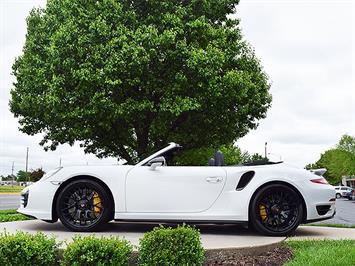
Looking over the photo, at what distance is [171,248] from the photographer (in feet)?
15.9

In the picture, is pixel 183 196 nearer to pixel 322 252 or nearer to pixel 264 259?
pixel 264 259

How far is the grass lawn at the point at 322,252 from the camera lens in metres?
5.23

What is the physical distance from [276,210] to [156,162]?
1.76 meters

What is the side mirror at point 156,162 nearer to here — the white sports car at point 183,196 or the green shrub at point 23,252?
the white sports car at point 183,196

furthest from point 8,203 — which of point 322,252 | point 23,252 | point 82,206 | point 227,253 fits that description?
point 322,252

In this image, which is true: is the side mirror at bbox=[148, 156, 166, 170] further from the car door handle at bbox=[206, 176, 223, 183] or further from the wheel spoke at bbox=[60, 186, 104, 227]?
the wheel spoke at bbox=[60, 186, 104, 227]

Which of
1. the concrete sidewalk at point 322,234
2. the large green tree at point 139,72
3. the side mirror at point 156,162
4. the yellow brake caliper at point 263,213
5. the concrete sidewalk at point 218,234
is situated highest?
the large green tree at point 139,72

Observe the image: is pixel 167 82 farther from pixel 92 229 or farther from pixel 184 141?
pixel 92 229

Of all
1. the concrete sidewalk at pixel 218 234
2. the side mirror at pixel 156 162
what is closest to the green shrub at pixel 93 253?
the concrete sidewalk at pixel 218 234

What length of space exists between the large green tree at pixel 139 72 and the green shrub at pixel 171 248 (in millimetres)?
12965

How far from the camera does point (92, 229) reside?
6.67 meters

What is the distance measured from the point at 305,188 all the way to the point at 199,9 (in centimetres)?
1513

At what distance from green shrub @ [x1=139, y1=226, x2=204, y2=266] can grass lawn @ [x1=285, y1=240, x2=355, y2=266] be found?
111 cm

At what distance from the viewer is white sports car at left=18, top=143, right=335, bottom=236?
21.6 ft
